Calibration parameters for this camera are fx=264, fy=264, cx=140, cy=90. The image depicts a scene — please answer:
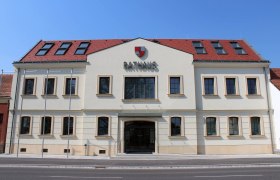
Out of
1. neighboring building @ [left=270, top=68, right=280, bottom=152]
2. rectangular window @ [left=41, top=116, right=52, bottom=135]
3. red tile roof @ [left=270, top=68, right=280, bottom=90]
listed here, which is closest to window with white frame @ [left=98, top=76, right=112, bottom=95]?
rectangular window @ [left=41, top=116, right=52, bottom=135]

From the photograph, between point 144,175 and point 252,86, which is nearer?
point 144,175

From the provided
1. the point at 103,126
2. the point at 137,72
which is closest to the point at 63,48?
the point at 137,72

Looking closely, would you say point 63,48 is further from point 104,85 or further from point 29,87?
point 104,85

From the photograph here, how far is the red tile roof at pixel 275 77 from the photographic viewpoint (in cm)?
2505

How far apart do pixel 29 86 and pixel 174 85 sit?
14489 millimetres

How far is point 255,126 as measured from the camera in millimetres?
24953

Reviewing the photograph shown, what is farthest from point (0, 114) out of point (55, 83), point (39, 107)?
point (55, 83)

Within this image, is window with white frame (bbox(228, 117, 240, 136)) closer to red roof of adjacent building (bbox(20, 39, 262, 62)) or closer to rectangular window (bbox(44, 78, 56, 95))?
red roof of adjacent building (bbox(20, 39, 262, 62))

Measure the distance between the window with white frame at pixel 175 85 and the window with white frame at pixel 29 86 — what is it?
13583 mm

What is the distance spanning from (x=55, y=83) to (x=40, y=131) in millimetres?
4832

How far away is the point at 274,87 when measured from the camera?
2473cm

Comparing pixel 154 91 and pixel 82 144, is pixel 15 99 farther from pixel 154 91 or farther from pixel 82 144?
pixel 154 91

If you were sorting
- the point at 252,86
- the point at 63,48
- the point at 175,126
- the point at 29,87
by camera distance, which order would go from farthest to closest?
the point at 63,48, the point at 29,87, the point at 252,86, the point at 175,126

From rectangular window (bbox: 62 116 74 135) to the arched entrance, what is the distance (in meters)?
5.15
